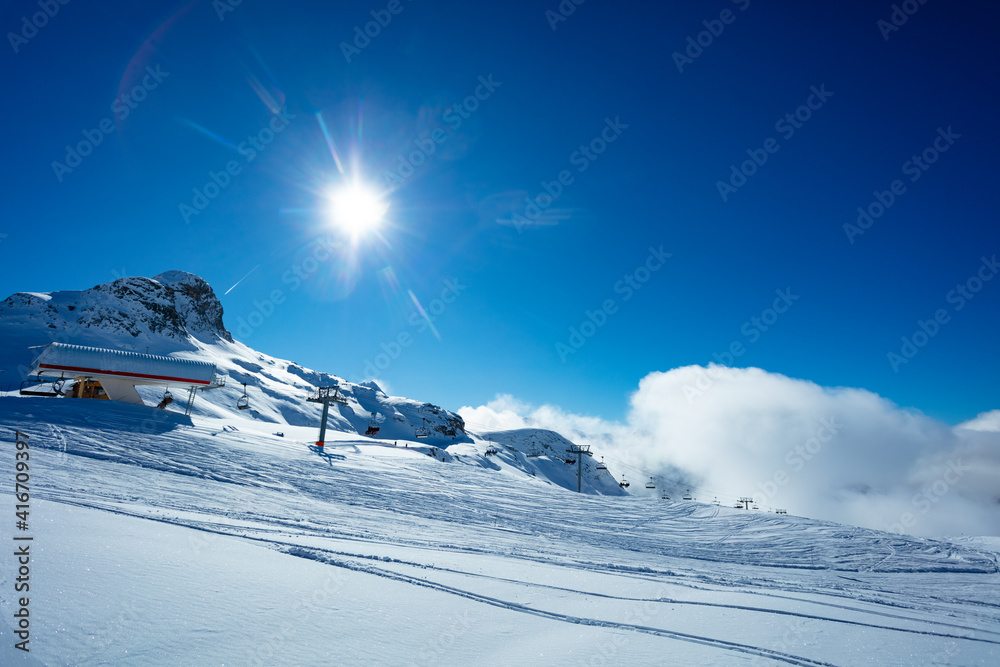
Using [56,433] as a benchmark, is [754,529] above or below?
below

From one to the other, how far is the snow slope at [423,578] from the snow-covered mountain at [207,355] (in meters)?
39.2

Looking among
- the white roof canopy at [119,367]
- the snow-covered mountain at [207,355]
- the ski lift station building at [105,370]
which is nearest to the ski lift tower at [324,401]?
the snow-covered mountain at [207,355]

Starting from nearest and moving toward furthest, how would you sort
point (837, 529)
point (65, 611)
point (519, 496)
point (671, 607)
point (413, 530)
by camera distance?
1. point (65, 611)
2. point (671, 607)
3. point (413, 530)
4. point (837, 529)
5. point (519, 496)

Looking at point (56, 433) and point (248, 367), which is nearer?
point (56, 433)

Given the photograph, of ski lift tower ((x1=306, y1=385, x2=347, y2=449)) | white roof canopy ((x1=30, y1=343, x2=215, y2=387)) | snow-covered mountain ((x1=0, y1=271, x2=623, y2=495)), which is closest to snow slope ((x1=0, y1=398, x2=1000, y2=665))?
white roof canopy ((x1=30, y1=343, x2=215, y2=387))

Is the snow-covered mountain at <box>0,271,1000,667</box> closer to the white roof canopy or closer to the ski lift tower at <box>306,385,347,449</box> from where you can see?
the white roof canopy

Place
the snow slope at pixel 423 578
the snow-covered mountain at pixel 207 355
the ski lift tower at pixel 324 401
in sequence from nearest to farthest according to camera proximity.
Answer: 1. the snow slope at pixel 423 578
2. the ski lift tower at pixel 324 401
3. the snow-covered mountain at pixel 207 355

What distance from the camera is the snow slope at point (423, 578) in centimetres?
325

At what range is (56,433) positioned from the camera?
645 inches

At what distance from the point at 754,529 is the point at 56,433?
24.7 metres

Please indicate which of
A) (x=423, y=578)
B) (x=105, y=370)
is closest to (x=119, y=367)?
(x=105, y=370)

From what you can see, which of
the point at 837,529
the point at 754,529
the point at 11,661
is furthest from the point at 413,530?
the point at 837,529

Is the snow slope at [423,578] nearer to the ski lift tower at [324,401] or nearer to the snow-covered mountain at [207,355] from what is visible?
the ski lift tower at [324,401]

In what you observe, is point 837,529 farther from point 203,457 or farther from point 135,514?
point 203,457
